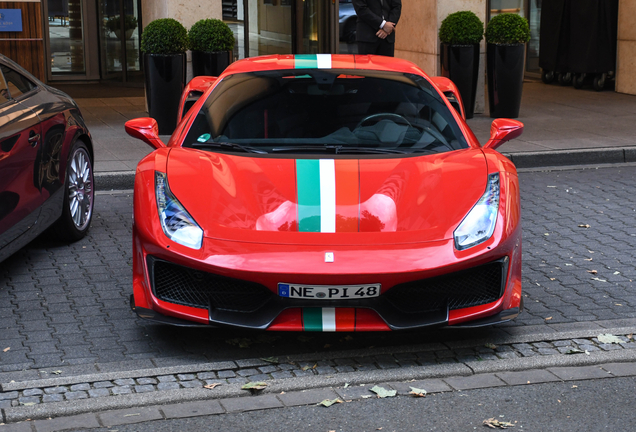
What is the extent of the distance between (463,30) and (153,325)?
8.32 m

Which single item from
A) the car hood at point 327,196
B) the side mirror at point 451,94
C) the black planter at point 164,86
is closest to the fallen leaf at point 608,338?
the car hood at point 327,196

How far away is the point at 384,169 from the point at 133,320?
5.33 ft

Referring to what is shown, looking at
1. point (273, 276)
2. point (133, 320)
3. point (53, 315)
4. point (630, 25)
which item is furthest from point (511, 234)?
point (630, 25)

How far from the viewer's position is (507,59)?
11.8 meters

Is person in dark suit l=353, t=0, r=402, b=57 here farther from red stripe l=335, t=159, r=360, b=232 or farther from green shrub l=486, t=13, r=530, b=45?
red stripe l=335, t=159, r=360, b=232

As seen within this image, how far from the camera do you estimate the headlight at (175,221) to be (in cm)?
425

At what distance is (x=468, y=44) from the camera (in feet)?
39.4

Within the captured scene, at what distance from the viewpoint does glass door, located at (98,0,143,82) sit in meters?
16.4

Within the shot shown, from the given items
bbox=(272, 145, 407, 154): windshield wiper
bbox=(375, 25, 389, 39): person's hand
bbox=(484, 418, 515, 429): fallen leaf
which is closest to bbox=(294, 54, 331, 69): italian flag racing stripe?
bbox=(272, 145, 407, 154): windshield wiper

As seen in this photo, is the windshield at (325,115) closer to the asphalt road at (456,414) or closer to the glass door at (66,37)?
the asphalt road at (456,414)

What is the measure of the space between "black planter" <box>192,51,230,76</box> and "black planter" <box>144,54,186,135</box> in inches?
13.7

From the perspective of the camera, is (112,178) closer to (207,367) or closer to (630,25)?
(207,367)

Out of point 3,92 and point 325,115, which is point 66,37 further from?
point 325,115

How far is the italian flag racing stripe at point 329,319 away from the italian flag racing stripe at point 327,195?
38cm
